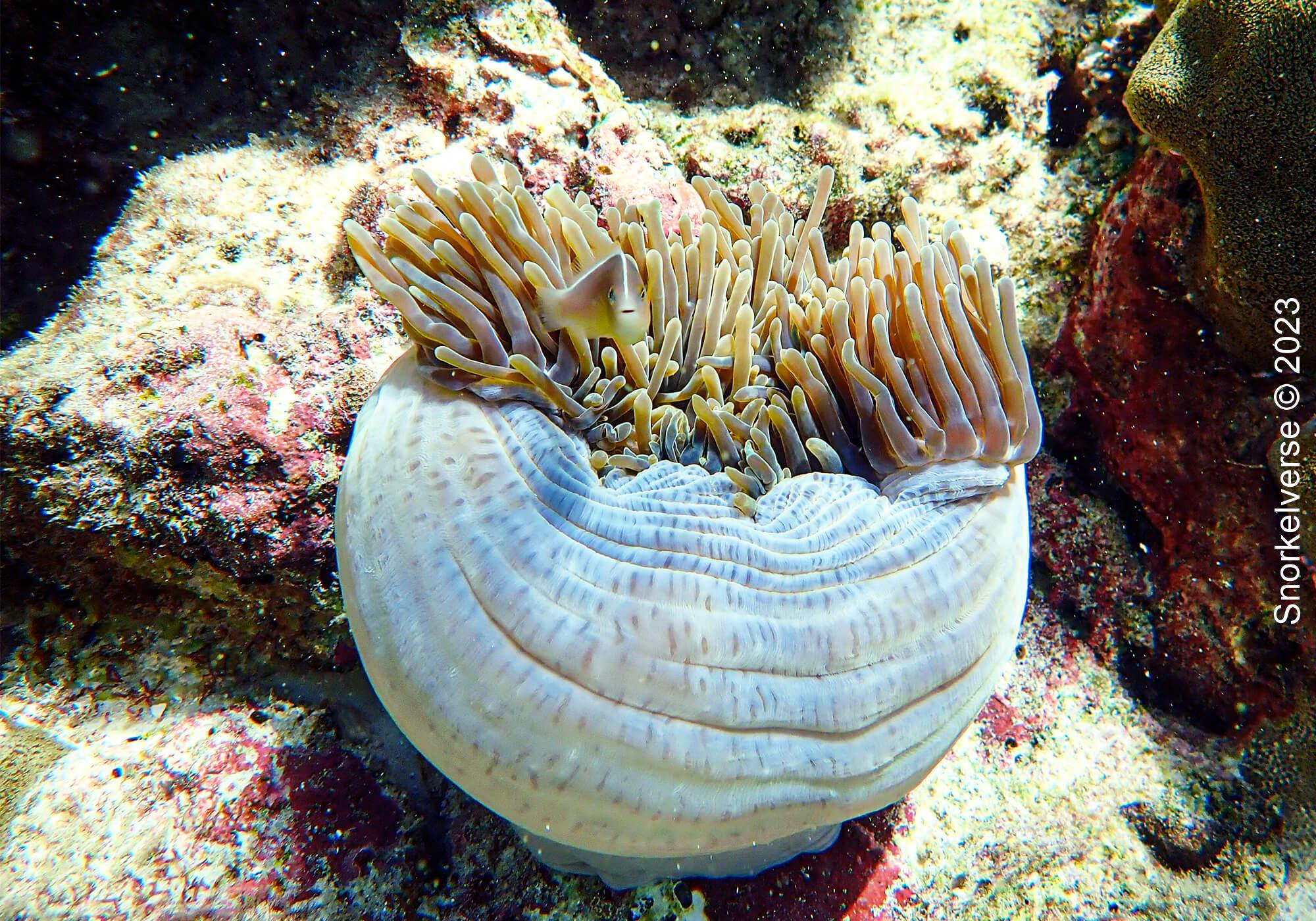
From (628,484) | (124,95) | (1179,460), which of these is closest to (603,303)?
(628,484)

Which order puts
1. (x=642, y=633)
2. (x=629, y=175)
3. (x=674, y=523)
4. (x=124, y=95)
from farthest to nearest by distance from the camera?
(x=124, y=95), (x=629, y=175), (x=674, y=523), (x=642, y=633)

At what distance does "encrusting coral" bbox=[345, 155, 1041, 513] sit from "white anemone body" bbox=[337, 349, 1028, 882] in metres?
0.18

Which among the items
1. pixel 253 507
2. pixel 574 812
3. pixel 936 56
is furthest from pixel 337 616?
pixel 936 56

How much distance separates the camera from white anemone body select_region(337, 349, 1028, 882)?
1325 mm

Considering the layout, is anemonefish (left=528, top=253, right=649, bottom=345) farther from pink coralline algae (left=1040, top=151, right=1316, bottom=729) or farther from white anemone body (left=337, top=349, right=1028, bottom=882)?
pink coralline algae (left=1040, top=151, right=1316, bottom=729)

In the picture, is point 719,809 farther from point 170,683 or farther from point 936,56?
point 936,56

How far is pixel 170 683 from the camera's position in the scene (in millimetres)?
1964

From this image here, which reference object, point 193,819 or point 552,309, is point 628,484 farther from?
point 193,819

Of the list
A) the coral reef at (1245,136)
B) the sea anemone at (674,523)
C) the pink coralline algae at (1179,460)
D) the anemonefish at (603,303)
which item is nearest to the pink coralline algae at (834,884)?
the sea anemone at (674,523)

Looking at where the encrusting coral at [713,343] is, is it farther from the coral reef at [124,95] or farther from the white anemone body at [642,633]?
the coral reef at [124,95]

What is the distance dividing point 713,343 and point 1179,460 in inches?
67.1

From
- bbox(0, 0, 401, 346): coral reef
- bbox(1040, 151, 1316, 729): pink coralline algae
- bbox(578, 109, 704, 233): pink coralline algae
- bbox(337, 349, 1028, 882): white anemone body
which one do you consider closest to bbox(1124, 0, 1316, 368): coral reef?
bbox(1040, 151, 1316, 729): pink coralline algae

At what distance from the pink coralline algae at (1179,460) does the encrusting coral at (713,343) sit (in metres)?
0.81

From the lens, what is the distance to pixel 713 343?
200 centimetres
